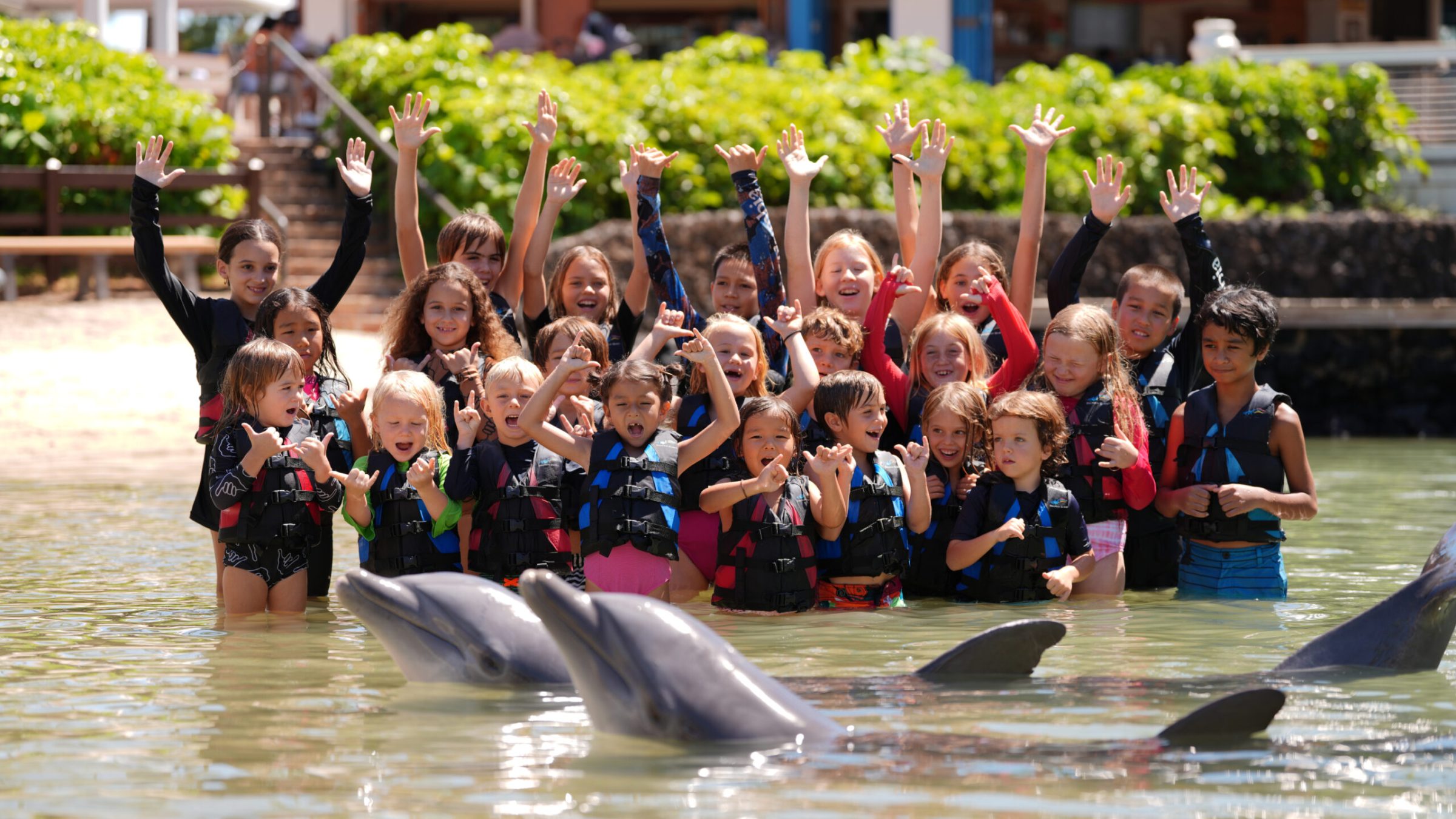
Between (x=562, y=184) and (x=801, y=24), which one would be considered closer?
(x=562, y=184)

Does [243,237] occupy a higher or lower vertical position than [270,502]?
higher

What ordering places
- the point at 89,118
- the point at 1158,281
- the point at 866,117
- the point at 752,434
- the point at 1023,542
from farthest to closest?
the point at 866,117 → the point at 89,118 → the point at 1158,281 → the point at 1023,542 → the point at 752,434

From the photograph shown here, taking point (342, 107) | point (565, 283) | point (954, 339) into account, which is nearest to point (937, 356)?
point (954, 339)

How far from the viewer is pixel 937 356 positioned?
7180mm

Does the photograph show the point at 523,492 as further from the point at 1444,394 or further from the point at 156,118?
the point at 156,118

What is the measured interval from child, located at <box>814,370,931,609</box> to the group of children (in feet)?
0.04

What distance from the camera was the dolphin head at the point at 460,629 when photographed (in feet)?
17.5

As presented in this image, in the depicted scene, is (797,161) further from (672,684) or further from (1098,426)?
(672,684)

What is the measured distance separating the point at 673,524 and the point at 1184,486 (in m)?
2.26

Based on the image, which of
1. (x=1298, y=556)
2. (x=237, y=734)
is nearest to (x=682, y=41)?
(x=1298, y=556)

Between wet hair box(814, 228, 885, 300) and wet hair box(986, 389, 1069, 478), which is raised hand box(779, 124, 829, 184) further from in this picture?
wet hair box(986, 389, 1069, 478)

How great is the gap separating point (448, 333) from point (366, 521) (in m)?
0.90

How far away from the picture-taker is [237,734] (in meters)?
4.95

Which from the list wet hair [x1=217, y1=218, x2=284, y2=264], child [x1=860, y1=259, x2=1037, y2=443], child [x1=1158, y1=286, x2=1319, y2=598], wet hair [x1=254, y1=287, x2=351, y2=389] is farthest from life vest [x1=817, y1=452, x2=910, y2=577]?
wet hair [x1=217, y1=218, x2=284, y2=264]
